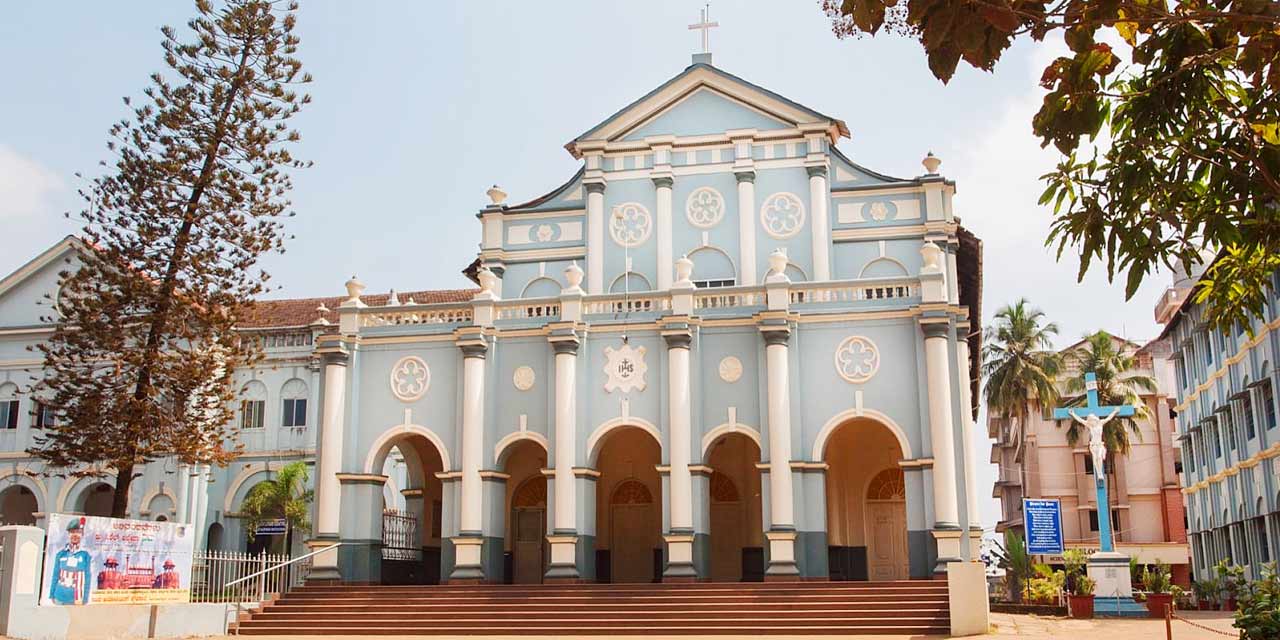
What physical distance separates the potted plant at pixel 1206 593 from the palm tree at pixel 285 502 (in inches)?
1076

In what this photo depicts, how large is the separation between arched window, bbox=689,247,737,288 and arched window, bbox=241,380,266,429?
17.8 metres

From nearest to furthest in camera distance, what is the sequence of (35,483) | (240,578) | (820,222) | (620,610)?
(620,610)
(240,578)
(820,222)
(35,483)

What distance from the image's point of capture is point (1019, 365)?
49281 millimetres

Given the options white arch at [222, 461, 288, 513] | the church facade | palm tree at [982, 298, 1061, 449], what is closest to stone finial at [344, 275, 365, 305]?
the church facade

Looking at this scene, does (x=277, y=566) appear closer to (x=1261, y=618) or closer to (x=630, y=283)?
(x=630, y=283)

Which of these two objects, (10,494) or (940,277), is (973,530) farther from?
(10,494)

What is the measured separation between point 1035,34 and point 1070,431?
47643 millimetres

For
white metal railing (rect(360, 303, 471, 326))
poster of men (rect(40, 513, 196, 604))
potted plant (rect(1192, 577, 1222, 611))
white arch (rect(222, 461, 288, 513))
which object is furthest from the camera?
white arch (rect(222, 461, 288, 513))

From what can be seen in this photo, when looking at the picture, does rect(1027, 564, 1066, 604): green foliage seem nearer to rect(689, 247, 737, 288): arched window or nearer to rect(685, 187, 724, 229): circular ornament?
rect(689, 247, 737, 288): arched window

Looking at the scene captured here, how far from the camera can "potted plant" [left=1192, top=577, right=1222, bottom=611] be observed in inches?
1407

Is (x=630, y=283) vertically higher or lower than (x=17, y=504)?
higher

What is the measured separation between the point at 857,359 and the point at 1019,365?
89.6 ft

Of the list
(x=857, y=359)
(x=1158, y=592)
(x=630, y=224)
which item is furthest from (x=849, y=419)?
(x=1158, y=592)

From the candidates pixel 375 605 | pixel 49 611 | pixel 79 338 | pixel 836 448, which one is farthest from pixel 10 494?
pixel 836 448
